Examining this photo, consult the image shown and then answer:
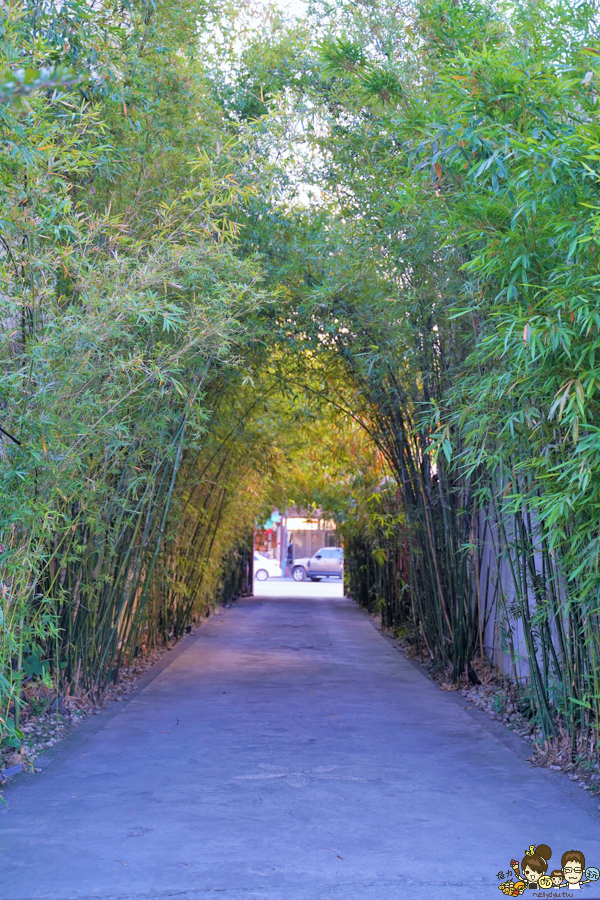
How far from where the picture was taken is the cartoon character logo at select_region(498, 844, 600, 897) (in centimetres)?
248

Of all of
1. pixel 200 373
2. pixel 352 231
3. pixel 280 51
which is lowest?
pixel 200 373

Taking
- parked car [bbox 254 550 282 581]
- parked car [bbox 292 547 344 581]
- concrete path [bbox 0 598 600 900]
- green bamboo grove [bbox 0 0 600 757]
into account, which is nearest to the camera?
concrete path [bbox 0 598 600 900]

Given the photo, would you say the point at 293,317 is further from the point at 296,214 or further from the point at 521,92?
the point at 521,92

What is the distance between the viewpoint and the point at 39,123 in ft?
9.66

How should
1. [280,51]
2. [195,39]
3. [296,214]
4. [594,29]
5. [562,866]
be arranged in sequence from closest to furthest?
[562,866] → [594,29] → [195,39] → [296,214] → [280,51]

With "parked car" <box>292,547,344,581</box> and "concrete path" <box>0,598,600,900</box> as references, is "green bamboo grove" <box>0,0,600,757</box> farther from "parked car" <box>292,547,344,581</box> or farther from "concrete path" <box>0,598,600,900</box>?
"parked car" <box>292,547,344,581</box>

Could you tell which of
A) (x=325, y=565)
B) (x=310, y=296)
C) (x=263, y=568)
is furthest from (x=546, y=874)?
(x=263, y=568)

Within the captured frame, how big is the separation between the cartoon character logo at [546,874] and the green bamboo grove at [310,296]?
849 millimetres

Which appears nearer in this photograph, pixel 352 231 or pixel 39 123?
pixel 39 123

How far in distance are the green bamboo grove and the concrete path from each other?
429 millimetres

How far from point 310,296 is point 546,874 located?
12.2 feet

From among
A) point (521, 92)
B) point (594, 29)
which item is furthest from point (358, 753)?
point (594, 29)

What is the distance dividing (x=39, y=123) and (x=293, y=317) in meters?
3.06

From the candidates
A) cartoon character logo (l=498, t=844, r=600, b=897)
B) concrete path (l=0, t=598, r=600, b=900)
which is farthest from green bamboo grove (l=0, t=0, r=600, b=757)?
cartoon character logo (l=498, t=844, r=600, b=897)
